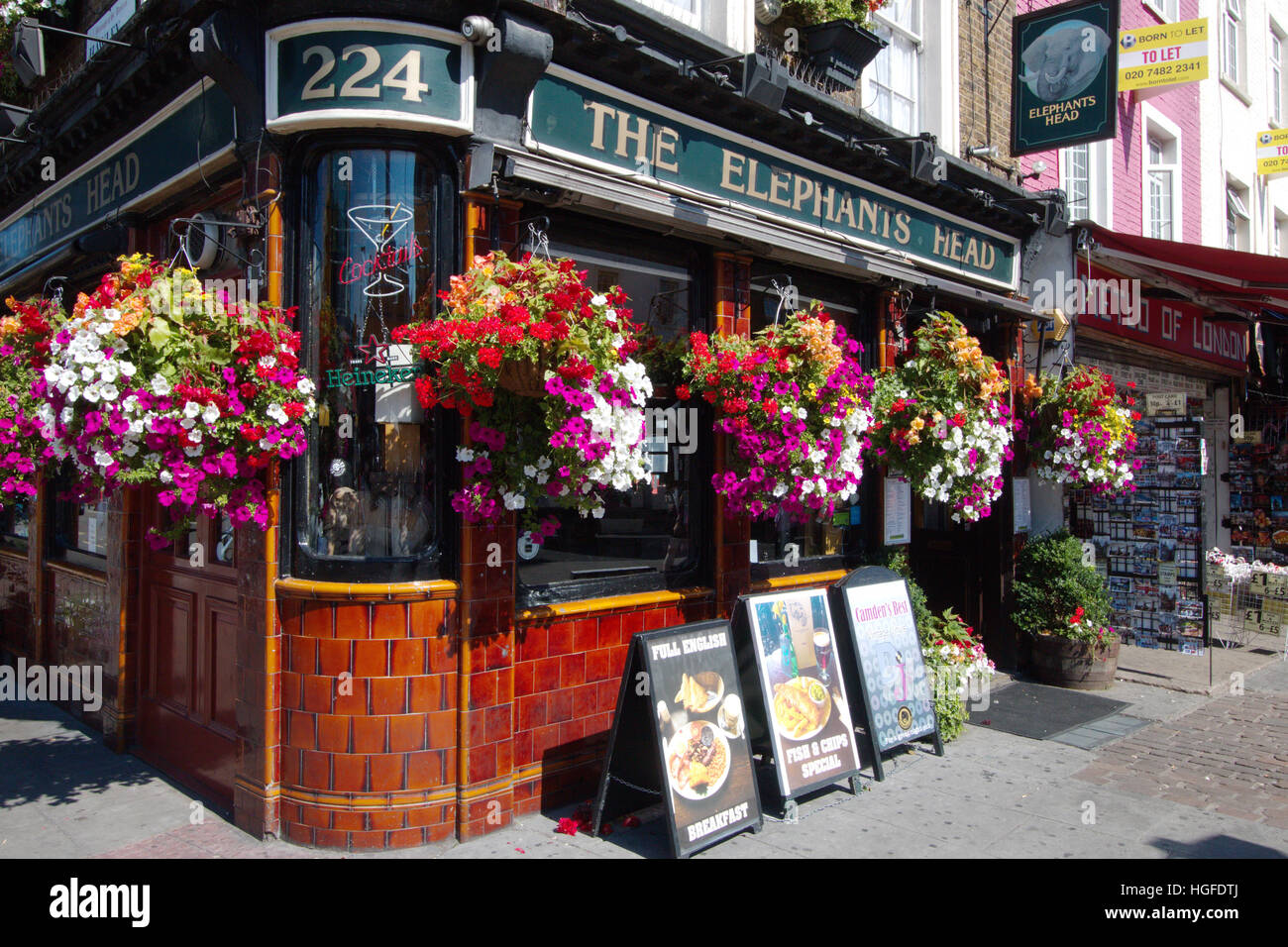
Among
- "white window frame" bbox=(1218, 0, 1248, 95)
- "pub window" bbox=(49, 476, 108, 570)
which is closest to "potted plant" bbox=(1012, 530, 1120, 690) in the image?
"pub window" bbox=(49, 476, 108, 570)

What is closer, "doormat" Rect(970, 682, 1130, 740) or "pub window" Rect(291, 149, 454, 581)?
"pub window" Rect(291, 149, 454, 581)

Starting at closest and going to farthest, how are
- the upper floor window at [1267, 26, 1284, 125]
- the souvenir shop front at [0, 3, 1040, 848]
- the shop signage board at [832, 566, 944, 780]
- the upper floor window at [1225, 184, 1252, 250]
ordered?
the souvenir shop front at [0, 3, 1040, 848], the shop signage board at [832, 566, 944, 780], the upper floor window at [1225, 184, 1252, 250], the upper floor window at [1267, 26, 1284, 125]

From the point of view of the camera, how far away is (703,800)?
4.70m

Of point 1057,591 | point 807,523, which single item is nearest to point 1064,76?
point 1057,591

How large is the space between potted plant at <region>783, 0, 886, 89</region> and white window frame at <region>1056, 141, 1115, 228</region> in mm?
4903

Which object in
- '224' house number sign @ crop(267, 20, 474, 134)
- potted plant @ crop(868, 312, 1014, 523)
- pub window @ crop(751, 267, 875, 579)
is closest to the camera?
'224' house number sign @ crop(267, 20, 474, 134)

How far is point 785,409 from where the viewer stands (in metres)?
5.39

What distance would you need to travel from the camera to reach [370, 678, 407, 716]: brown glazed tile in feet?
15.4

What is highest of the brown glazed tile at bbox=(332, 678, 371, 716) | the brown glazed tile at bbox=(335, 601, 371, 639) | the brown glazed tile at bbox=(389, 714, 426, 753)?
the brown glazed tile at bbox=(335, 601, 371, 639)

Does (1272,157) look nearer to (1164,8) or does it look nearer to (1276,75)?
(1276,75)

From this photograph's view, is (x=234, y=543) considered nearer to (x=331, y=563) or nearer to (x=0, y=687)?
(x=331, y=563)

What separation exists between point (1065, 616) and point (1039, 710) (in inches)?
50.0

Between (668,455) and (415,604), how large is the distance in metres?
2.14

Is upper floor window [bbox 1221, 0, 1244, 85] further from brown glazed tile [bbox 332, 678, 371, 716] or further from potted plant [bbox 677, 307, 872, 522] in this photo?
brown glazed tile [bbox 332, 678, 371, 716]
